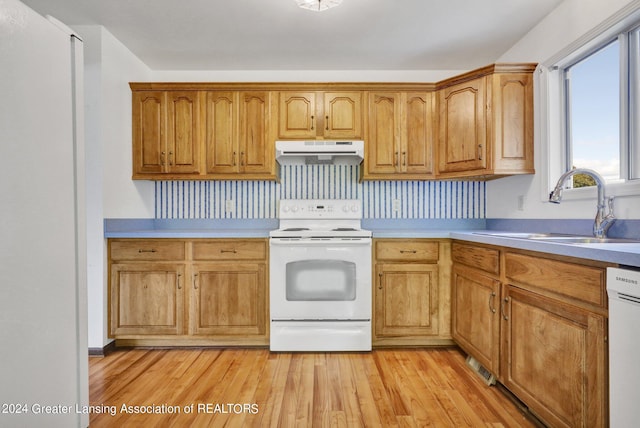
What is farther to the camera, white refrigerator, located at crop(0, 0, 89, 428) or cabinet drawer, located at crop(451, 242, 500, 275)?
cabinet drawer, located at crop(451, 242, 500, 275)

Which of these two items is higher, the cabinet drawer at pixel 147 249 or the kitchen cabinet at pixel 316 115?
the kitchen cabinet at pixel 316 115

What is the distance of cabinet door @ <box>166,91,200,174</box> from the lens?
9.66ft

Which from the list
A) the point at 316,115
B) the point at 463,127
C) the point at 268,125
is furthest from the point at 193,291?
the point at 463,127

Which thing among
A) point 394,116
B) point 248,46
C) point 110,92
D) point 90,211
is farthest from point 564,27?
point 90,211

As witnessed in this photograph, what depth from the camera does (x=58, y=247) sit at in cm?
127

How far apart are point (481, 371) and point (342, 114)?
216cm

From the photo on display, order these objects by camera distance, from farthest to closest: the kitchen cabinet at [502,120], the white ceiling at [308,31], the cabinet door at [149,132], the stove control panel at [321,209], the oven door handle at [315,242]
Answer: the stove control panel at [321,209] → the cabinet door at [149,132] → the oven door handle at [315,242] → the kitchen cabinet at [502,120] → the white ceiling at [308,31]

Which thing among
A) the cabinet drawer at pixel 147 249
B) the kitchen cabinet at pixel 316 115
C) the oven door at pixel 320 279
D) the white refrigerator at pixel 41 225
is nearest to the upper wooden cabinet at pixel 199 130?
the kitchen cabinet at pixel 316 115

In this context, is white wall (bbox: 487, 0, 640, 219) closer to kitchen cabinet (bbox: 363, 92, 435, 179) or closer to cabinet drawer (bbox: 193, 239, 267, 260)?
kitchen cabinet (bbox: 363, 92, 435, 179)

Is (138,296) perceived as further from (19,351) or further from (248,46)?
(248,46)

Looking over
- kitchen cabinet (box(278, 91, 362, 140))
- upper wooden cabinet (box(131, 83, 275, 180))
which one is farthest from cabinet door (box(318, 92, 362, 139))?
upper wooden cabinet (box(131, 83, 275, 180))

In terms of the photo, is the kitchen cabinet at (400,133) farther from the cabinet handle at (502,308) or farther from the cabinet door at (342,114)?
the cabinet handle at (502,308)

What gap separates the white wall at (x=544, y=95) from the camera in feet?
6.13

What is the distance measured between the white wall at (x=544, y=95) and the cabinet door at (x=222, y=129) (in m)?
2.28
